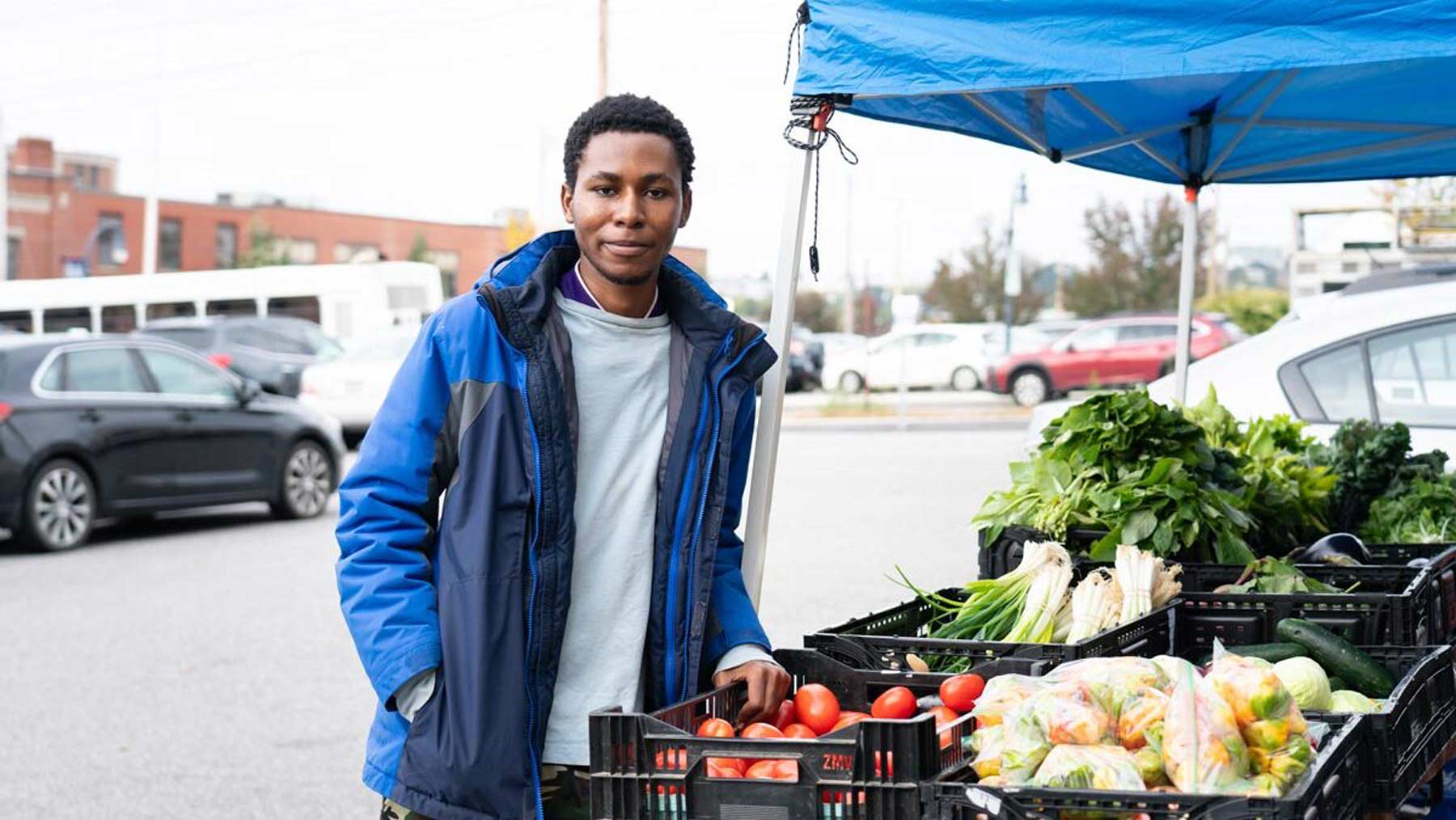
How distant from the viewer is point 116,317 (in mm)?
32500

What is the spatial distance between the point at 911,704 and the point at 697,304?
0.91 m

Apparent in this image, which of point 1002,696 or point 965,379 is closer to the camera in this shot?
point 1002,696

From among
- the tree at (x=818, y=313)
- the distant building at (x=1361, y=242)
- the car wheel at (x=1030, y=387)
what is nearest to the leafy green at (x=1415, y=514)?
the distant building at (x=1361, y=242)

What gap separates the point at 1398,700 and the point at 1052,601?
1.03 metres

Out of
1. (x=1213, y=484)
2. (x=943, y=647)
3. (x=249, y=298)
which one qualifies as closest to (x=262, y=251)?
(x=249, y=298)

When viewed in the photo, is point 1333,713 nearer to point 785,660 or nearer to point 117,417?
point 785,660

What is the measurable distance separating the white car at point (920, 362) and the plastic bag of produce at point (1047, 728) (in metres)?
35.4

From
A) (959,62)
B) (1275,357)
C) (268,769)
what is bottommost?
(268,769)

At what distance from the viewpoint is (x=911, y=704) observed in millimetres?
3090

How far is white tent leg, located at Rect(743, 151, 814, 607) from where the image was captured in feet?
13.0

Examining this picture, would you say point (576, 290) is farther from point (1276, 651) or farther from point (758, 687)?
point (1276, 651)

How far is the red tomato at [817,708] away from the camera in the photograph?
303 centimetres

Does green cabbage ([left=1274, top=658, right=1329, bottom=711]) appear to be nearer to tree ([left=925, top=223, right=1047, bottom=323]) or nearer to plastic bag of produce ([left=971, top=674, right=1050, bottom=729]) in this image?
plastic bag of produce ([left=971, top=674, right=1050, bottom=729])

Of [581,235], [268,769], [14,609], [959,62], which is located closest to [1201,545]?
[959,62]
